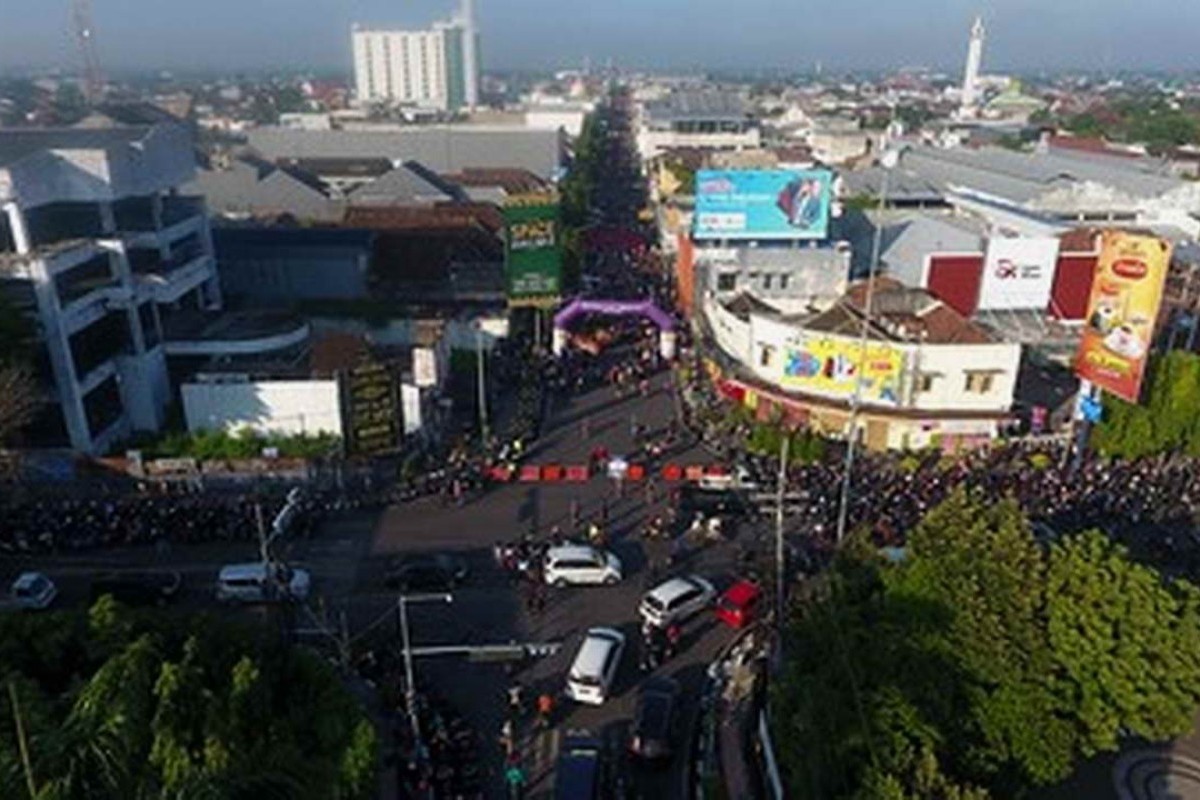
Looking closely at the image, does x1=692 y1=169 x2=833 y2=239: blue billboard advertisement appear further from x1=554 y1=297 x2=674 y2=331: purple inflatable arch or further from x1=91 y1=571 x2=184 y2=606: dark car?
x1=91 y1=571 x2=184 y2=606: dark car

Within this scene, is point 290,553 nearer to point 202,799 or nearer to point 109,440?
point 109,440

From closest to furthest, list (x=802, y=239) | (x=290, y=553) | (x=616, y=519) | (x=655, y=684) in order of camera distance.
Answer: (x=655, y=684)
(x=290, y=553)
(x=616, y=519)
(x=802, y=239)

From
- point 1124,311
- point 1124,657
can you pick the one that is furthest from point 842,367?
point 1124,657

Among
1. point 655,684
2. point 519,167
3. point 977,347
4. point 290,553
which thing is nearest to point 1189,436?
point 977,347

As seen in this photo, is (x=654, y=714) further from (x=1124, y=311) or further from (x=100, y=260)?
(x=100, y=260)

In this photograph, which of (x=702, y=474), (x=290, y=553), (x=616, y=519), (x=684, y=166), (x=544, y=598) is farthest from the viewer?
(x=684, y=166)

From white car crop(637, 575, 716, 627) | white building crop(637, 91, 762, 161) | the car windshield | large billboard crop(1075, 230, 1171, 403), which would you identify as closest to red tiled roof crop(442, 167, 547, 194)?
white building crop(637, 91, 762, 161)
